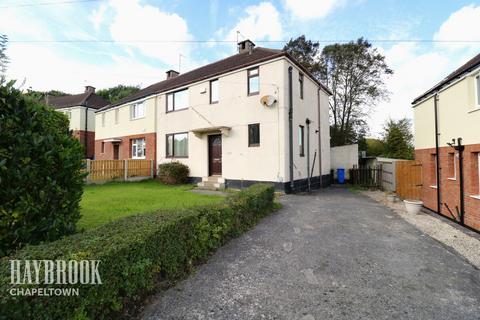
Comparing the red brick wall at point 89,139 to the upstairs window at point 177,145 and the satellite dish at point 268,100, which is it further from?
the satellite dish at point 268,100

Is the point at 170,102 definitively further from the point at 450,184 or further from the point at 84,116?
the point at 84,116

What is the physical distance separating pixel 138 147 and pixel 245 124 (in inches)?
425

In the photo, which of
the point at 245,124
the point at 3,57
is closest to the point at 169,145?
the point at 245,124

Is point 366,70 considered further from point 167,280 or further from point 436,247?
point 167,280

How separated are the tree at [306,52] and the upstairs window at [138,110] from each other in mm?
17510

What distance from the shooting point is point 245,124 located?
1131 centimetres

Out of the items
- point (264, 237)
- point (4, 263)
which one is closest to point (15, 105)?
point (4, 263)

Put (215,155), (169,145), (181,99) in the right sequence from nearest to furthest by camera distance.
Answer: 1. (215,155)
2. (181,99)
3. (169,145)

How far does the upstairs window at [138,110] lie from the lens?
17172 millimetres

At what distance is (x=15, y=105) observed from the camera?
8.25ft

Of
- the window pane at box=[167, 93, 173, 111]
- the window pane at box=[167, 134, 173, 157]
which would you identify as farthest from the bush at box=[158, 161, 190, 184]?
the window pane at box=[167, 93, 173, 111]

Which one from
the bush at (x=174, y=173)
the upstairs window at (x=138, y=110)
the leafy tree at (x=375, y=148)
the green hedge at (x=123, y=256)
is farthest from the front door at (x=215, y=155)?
the leafy tree at (x=375, y=148)

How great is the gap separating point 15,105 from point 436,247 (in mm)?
7845

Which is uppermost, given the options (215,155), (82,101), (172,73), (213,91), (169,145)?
(172,73)
